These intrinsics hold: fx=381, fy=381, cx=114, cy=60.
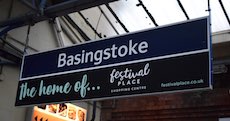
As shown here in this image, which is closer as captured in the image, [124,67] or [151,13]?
[124,67]

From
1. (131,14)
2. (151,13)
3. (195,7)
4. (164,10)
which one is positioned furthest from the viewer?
(131,14)

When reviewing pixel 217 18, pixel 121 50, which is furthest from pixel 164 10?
pixel 121 50

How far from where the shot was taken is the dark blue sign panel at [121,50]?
12.4 ft

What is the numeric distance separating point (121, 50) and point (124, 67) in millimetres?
223

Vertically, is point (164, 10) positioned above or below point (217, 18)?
above

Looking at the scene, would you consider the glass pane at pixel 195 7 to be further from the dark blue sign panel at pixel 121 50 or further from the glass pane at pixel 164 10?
the dark blue sign panel at pixel 121 50

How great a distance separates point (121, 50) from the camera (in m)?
4.14

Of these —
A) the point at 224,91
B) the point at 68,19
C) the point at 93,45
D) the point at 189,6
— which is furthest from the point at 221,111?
the point at 93,45

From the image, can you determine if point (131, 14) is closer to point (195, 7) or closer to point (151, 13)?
point (151, 13)

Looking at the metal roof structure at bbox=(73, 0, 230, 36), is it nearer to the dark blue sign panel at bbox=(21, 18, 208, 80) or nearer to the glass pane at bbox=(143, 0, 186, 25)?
the glass pane at bbox=(143, 0, 186, 25)

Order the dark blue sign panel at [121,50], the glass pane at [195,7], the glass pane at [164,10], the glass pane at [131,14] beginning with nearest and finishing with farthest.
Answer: the dark blue sign panel at [121,50] → the glass pane at [195,7] → the glass pane at [164,10] → the glass pane at [131,14]

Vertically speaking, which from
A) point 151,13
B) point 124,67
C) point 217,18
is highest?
point 151,13

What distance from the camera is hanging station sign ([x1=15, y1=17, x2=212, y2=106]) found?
3.66 metres

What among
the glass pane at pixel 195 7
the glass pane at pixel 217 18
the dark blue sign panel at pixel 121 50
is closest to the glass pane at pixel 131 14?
the glass pane at pixel 195 7
